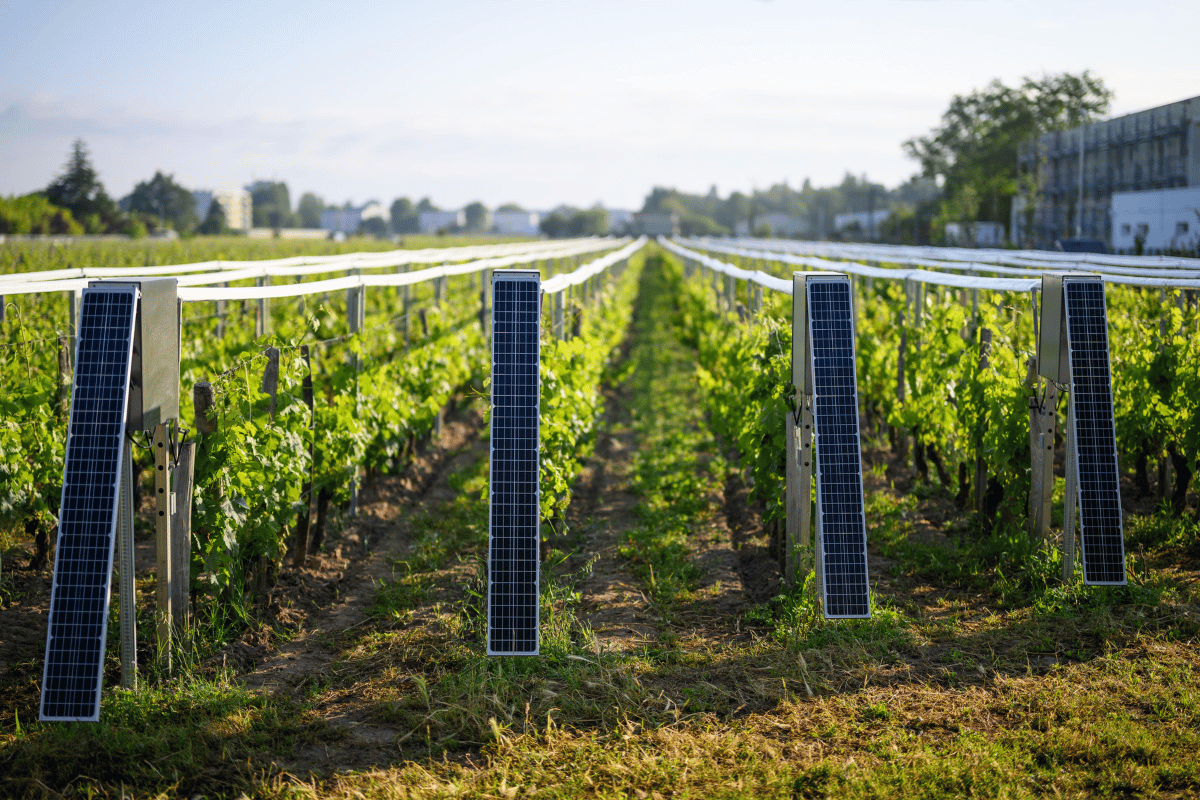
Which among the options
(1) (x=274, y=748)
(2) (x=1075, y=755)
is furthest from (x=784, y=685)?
(1) (x=274, y=748)

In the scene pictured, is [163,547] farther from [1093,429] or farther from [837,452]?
[1093,429]

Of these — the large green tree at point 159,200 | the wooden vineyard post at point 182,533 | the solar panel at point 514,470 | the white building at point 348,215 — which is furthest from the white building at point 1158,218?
the white building at point 348,215

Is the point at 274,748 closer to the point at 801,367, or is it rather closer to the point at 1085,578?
the point at 801,367

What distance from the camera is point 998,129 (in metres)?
71.6

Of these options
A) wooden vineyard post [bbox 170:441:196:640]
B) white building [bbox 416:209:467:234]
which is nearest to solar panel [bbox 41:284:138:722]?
wooden vineyard post [bbox 170:441:196:640]

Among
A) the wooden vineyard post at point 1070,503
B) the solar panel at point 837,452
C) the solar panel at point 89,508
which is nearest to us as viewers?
the solar panel at point 89,508

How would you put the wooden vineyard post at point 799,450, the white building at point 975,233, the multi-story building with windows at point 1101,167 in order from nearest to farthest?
the wooden vineyard post at point 799,450
the multi-story building with windows at point 1101,167
the white building at point 975,233

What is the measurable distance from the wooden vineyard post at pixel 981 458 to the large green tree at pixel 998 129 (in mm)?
61076

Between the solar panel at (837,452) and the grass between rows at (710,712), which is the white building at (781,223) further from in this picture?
the grass between rows at (710,712)

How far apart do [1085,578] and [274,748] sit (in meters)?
4.20

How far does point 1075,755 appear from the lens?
3.70m

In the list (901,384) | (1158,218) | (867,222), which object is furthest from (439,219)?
(901,384)

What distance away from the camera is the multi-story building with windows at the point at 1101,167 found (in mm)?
43875

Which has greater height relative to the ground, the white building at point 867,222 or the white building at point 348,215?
the white building at point 348,215
